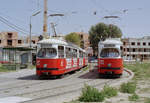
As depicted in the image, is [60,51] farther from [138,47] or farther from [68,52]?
[138,47]

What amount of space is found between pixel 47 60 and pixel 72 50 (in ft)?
16.0

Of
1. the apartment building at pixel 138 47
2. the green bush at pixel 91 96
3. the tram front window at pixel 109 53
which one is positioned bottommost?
the green bush at pixel 91 96

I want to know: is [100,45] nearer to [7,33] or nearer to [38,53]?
[38,53]

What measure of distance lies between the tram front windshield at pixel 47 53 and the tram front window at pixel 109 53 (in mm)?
3653

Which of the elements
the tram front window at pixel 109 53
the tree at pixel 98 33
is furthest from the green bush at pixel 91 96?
the tree at pixel 98 33

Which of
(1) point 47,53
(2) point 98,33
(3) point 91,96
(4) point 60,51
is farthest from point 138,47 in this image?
(3) point 91,96

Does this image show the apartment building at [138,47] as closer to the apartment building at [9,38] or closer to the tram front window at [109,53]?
the apartment building at [9,38]

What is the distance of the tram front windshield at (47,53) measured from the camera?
18.4 metres

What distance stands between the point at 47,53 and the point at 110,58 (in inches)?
180

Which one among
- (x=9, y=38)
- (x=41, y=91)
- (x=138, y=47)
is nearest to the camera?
(x=41, y=91)

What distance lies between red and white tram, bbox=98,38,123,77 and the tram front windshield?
140 inches

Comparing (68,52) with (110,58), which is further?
(68,52)

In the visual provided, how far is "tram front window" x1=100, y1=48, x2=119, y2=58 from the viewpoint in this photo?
19.2 meters

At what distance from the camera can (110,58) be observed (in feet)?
62.1
